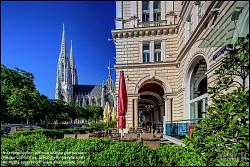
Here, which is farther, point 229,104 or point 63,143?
point 63,143

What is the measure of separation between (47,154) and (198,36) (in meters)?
9.93

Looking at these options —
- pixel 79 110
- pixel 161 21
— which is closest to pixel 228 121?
pixel 161 21

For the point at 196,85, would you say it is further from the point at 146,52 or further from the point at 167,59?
the point at 146,52

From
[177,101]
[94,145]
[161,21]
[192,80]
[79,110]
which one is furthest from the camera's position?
[79,110]

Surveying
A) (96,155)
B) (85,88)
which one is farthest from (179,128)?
(85,88)

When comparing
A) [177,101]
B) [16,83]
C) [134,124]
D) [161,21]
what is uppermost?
[161,21]

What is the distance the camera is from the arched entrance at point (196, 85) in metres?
13.9

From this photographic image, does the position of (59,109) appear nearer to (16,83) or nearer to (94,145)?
(16,83)

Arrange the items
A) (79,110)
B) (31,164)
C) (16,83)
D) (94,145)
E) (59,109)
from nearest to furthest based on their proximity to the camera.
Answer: (31,164) < (94,145) < (16,83) < (59,109) < (79,110)

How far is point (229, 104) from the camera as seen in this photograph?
4.14 meters

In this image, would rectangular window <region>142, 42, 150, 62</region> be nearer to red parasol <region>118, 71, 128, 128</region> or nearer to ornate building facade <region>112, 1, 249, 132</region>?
ornate building facade <region>112, 1, 249, 132</region>

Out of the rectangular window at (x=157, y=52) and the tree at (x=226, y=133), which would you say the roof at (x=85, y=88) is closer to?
the rectangular window at (x=157, y=52)

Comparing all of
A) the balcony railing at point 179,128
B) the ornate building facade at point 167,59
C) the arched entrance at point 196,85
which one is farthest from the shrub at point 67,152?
the arched entrance at point 196,85

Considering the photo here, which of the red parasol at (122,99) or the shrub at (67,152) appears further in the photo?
the red parasol at (122,99)
